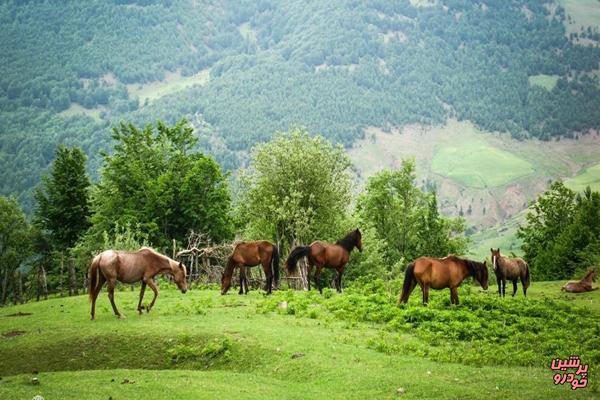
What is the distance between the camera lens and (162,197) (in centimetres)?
5450

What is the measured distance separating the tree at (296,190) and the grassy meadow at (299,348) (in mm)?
23620

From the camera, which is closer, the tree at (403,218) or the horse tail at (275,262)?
the horse tail at (275,262)

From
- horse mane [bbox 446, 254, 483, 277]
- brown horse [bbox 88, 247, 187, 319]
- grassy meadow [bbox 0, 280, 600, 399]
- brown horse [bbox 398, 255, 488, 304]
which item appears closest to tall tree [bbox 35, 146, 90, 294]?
grassy meadow [bbox 0, 280, 600, 399]

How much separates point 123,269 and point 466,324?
13612 mm

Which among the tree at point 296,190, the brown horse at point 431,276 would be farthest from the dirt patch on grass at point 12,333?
the tree at point 296,190

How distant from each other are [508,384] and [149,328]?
1221 centimetres

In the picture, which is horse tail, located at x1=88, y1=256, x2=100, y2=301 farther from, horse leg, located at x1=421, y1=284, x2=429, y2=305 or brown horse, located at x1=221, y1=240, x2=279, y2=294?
horse leg, located at x1=421, y1=284, x2=429, y2=305

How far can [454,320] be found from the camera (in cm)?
2242

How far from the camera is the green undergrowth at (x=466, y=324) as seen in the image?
63.1 ft

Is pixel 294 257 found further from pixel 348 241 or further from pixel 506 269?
pixel 506 269

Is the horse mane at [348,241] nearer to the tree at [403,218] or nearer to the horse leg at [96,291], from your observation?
the horse leg at [96,291]

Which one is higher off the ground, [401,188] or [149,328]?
[401,188]

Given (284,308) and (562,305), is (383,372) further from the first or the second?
(562,305)

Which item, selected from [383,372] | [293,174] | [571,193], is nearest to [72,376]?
[383,372]
